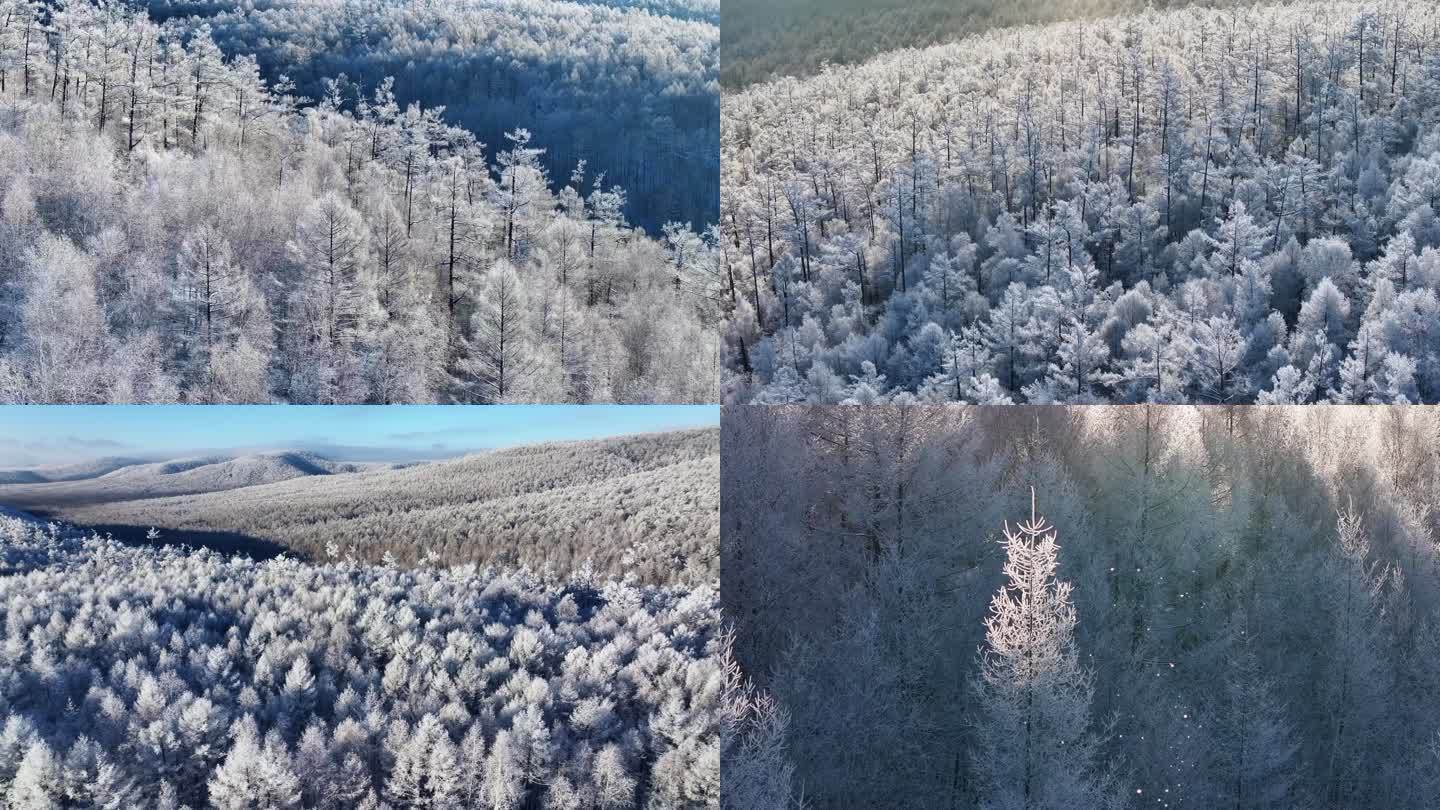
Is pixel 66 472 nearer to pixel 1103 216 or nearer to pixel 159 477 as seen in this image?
pixel 159 477

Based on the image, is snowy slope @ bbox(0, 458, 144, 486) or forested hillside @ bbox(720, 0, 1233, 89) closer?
snowy slope @ bbox(0, 458, 144, 486)

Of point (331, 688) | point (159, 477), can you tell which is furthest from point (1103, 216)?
point (159, 477)

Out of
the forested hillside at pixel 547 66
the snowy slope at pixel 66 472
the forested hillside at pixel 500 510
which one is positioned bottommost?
the forested hillside at pixel 500 510

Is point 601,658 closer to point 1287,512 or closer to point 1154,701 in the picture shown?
point 1154,701

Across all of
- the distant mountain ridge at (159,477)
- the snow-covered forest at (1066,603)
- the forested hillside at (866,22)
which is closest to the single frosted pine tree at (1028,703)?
the snow-covered forest at (1066,603)

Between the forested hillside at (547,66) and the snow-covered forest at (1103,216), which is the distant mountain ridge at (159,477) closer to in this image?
the forested hillside at (547,66)

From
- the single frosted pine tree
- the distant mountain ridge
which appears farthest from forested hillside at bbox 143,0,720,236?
the single frosted pine tree

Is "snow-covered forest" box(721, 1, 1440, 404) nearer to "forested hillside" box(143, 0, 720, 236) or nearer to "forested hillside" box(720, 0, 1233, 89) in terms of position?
"forested hillside" box(720, 0, 1233, 89)
